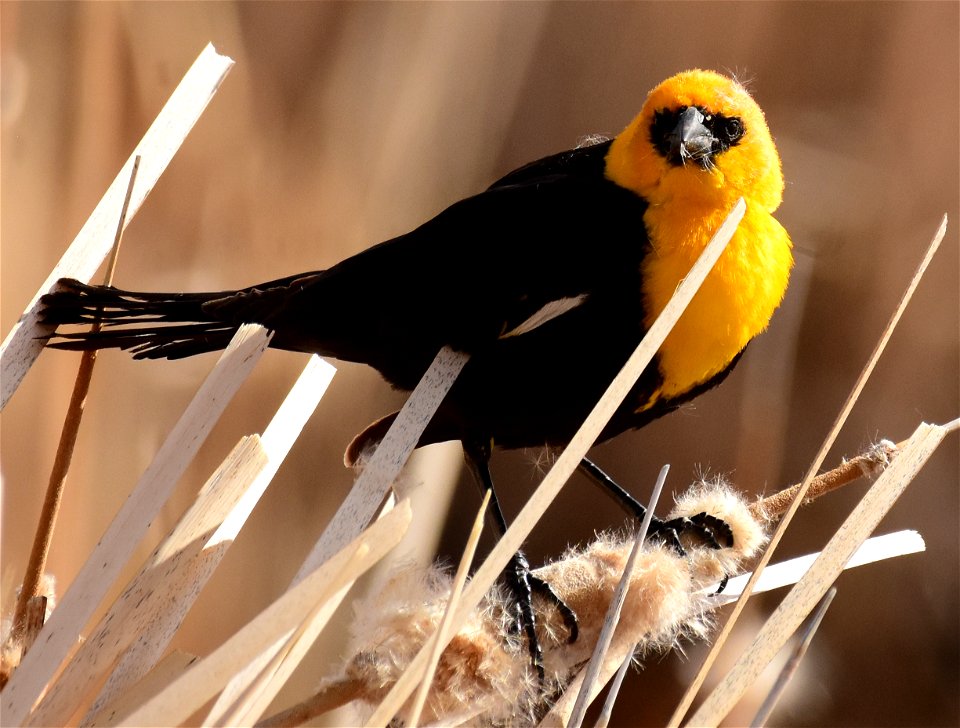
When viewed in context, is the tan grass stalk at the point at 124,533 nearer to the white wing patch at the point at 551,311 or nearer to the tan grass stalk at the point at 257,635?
the tan grass stalk at the point at 257,635

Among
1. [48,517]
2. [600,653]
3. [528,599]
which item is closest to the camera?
[600,653]

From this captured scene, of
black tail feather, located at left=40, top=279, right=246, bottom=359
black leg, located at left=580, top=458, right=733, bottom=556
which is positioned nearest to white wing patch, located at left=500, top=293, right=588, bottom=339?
black leg, located at left=580, top=458, right=733, bottom=556

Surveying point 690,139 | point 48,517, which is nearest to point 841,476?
point 690,139

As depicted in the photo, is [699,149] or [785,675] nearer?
[785,675]

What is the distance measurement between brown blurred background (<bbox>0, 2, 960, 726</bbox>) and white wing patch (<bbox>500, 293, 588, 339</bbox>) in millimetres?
583

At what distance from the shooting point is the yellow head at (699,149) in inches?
47.9

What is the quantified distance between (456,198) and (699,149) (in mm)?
691

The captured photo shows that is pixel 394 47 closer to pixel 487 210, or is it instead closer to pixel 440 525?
pixel 487 210

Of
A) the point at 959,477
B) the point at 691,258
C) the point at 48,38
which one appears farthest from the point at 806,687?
the point at 48,38

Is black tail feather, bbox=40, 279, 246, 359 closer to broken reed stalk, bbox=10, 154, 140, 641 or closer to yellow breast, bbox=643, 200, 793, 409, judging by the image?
broken reed stalk, bbox=10, 154, 140, 641

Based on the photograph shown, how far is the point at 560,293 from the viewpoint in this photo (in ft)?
3.94

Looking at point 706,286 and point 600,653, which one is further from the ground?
point 706,286

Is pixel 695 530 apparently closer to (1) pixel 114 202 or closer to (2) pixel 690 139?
(2) pixel 690 139

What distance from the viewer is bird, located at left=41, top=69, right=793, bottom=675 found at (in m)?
1.18
